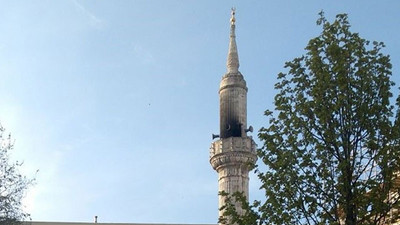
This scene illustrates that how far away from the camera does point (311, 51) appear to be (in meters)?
22.1

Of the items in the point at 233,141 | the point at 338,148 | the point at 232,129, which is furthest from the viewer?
the point at 232,129

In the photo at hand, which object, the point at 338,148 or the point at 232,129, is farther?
the point at 232,129

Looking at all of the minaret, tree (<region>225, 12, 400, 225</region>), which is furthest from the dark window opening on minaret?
tree (<region>225, 12, 400, 225</region>)

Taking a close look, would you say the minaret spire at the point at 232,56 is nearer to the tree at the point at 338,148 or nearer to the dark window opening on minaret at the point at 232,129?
the dark window opening on minaret at the point at 232,129

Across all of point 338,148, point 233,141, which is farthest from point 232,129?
point 338,148

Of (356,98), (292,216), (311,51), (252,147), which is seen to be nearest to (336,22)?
(311,51)

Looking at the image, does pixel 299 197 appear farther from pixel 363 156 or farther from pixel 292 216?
pixel 363 156

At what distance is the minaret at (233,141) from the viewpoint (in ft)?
169

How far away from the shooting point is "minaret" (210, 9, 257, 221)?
169ft

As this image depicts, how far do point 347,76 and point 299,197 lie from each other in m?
3.54

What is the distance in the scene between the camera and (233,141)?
171ft

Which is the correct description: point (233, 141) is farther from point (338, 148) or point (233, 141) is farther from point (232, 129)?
point (338, 148)

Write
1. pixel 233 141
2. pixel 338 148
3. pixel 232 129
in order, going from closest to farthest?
1. pixel 338 148
2. pixel 233 141
3. pixel 232 129

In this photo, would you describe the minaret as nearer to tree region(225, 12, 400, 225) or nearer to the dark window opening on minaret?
the dark window opening on minaret
